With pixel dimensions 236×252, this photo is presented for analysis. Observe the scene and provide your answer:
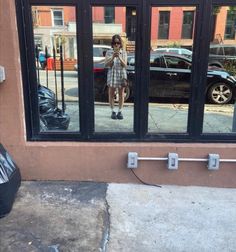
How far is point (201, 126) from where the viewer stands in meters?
3.17

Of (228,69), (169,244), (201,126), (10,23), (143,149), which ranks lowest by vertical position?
(169,244)

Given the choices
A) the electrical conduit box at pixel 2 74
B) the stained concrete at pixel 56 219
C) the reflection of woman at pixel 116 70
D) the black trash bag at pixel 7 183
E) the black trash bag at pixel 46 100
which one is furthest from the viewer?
the black trash bag at pixel 46 100

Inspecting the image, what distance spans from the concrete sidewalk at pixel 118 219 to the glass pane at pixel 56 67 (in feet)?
2.33

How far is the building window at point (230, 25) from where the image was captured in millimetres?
2965

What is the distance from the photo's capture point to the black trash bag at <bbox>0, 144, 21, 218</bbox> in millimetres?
2600

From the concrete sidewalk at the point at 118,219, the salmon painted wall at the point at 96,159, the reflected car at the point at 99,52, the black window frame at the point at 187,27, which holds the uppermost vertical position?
the black window frame at the point at 187,27

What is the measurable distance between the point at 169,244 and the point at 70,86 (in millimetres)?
1806

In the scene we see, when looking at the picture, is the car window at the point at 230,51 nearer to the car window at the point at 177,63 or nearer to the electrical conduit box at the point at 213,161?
the car window at the point at 177,63

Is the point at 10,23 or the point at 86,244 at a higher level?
the point at 10,23

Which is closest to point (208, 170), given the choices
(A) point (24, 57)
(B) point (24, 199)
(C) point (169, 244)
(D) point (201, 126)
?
(D) point (201, 126)

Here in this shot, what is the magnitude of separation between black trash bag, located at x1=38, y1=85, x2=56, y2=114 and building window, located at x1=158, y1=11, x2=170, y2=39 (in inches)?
50.8

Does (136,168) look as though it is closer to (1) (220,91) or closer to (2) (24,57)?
(1) (220,91)

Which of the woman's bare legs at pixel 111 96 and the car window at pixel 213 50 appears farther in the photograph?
the woman's bare legs at pixel 111 96

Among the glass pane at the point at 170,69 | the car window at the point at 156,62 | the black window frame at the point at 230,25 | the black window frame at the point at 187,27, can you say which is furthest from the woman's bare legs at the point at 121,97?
the black window frame at the point at 230,25
